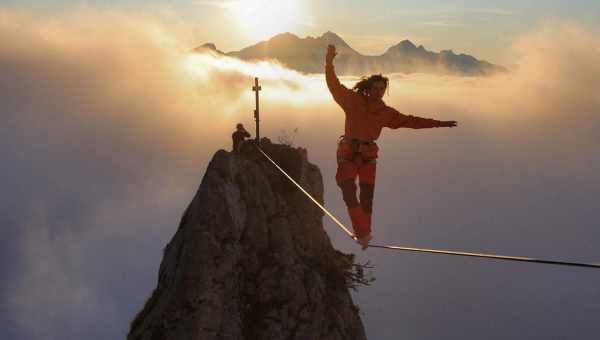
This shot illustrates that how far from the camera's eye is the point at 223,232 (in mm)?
22578

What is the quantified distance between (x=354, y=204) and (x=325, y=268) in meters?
12.6

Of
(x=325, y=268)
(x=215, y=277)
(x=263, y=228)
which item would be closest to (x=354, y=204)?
(x=215, y=277)

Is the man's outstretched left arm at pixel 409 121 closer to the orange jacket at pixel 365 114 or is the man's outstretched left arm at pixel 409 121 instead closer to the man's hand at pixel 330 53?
the orange jacket at pixel 365 114

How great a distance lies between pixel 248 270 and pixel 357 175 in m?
10.0

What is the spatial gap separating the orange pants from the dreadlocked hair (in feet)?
3.60

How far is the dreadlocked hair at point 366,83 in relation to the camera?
13312 millimetres

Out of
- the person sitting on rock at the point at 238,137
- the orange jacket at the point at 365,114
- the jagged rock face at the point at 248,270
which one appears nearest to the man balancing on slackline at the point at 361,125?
the orange jacket at the point at 365,114

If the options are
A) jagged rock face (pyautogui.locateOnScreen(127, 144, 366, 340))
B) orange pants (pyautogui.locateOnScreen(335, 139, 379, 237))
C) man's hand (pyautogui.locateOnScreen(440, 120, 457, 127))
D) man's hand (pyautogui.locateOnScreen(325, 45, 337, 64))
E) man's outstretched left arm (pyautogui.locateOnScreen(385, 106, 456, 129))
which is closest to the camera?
man's hand (pyautogui.locateOnScreen(440, 120, 457, 127))

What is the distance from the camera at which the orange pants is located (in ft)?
44.4

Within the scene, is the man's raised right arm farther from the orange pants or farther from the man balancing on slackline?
the orange pants

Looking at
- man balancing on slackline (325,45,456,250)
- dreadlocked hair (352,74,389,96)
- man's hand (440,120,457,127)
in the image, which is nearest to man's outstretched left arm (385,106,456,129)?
man balancing on slackline (325,45,456,250)

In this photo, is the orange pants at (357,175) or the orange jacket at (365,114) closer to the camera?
the orange jacket at (365,114)

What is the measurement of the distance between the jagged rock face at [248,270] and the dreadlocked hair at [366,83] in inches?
406

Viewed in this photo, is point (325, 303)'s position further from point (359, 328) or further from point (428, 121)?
point (428, 121)
